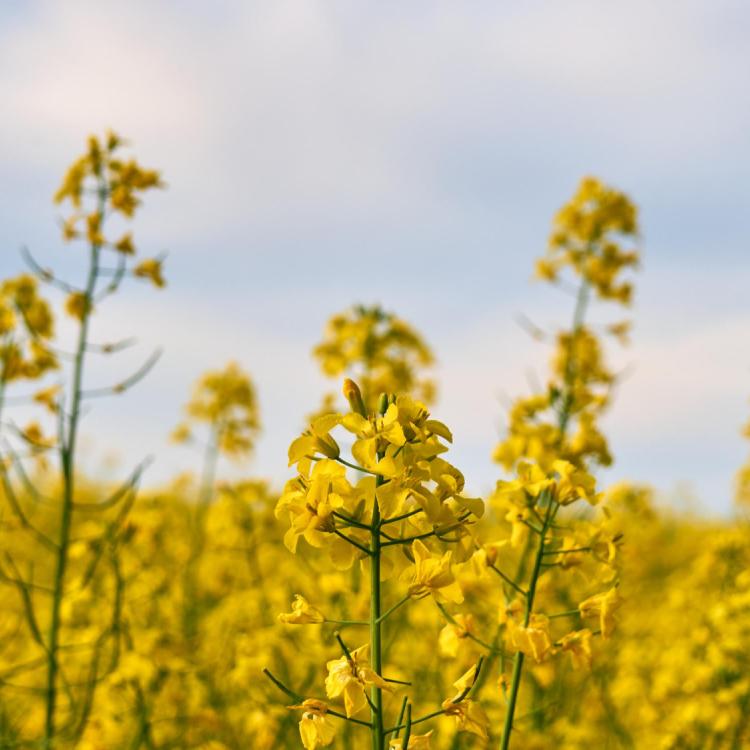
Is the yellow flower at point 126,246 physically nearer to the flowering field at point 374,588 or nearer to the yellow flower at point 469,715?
the flowering field at point 374,588

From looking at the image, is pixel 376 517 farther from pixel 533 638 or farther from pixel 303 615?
pixel 533 638

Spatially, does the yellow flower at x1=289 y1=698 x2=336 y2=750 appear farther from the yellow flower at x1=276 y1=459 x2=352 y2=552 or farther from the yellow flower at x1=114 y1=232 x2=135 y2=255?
the yellow flower at x1=114 y1=232 x2=135 y2=255

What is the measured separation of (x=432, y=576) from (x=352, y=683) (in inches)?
8.0

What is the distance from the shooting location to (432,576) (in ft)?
4.69

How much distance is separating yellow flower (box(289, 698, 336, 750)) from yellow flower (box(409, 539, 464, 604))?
223 mm

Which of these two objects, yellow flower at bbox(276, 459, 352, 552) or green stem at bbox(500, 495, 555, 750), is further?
green stem at bbox(500, 495, 555, 750)

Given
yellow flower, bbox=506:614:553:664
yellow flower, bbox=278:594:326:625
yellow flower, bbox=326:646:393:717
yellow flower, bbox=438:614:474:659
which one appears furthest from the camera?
yellow flower, bbox=438:614:474:659

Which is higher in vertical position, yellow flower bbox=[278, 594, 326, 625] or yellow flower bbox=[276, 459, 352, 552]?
yellow flower bbox=[276, 459, 352, 552]

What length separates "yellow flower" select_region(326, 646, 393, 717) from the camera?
1.33 m

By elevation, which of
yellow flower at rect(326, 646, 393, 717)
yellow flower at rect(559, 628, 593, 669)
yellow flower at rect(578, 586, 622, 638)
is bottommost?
yellow flower at rect(326, 646, 393, 717)

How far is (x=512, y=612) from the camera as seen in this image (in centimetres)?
180

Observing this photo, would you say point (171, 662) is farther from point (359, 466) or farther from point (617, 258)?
point (617, 258)

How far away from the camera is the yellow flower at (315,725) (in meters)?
1.39

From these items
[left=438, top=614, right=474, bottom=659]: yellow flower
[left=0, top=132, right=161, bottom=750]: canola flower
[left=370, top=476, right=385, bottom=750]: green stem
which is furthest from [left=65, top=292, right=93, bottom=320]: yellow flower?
[left=370, top=476, right=385, bottom=750]: green stem
